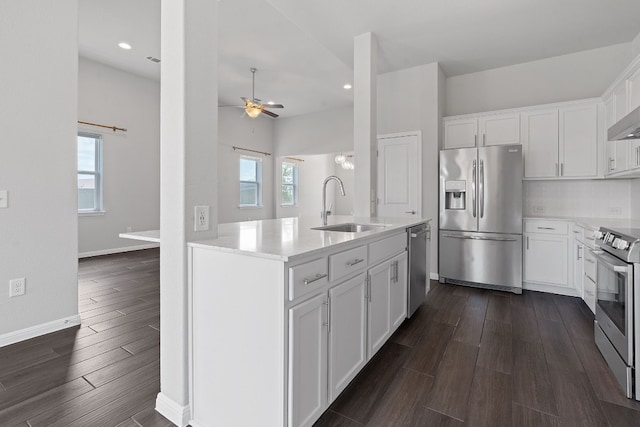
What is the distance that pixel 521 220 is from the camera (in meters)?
3.73

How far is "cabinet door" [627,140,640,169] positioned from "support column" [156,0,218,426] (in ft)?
11.8

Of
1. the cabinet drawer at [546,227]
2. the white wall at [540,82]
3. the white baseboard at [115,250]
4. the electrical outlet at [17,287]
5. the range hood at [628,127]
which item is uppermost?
the white wall at [540,82]

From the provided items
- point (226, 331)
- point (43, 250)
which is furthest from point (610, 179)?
point (43, 250)

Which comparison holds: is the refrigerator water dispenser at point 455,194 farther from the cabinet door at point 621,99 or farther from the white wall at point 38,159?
the white wall at point 38,159

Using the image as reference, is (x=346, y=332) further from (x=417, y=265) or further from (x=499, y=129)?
(x=499, y=129)

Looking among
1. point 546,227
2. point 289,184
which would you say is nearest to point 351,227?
point 546,227

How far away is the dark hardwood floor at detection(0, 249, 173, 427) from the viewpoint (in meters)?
1.61

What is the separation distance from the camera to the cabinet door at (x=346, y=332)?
1576 mm

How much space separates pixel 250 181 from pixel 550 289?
655cm

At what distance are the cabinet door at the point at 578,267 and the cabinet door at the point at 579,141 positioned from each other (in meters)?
0.90

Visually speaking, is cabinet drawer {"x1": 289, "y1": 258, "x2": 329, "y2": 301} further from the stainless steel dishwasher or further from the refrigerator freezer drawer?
the refrigerator freezer drawer

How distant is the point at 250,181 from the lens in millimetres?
8164

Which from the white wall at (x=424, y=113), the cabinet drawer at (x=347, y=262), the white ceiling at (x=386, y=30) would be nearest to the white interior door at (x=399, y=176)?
the white wall at (x=424, y=113)

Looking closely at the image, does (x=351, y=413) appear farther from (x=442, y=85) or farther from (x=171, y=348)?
(x=442, y=85)
